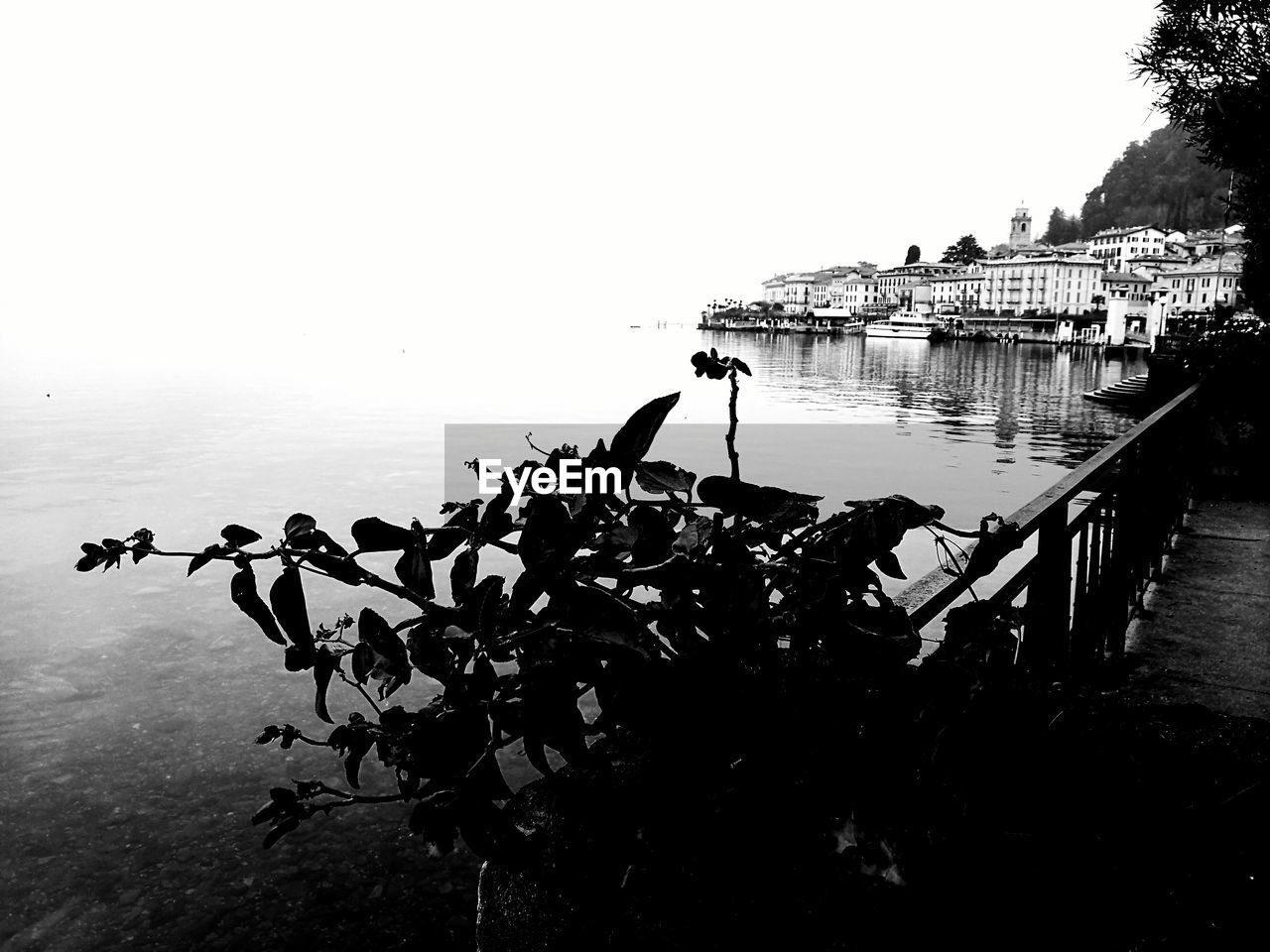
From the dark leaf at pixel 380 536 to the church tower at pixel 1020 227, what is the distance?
20854cm

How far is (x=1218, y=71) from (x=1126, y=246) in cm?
16560

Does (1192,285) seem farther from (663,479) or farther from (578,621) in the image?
(578,621)

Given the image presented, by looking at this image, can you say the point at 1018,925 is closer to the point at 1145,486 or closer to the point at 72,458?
the point at 1145,486

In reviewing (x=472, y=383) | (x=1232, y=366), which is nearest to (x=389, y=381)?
(x=472, y=383)

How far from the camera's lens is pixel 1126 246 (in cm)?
14912

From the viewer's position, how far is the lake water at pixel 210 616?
4438mm

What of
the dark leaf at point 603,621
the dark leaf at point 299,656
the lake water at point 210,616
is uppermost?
the dark leaf at point 603,621

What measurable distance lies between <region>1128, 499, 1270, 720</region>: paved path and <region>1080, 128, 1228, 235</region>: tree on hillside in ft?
516

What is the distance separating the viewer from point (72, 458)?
19.1 m

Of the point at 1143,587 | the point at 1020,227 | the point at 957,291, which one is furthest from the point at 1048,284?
the point at 1143,587

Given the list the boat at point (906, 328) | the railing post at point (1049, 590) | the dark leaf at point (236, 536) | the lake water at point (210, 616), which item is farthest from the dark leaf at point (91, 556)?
the boat at point (906, 328)

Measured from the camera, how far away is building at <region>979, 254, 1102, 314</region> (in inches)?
5773

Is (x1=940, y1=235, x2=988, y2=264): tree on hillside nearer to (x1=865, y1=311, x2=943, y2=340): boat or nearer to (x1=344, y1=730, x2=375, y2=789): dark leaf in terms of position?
(x1=865, y1=311, x2=943, y2=340): boat

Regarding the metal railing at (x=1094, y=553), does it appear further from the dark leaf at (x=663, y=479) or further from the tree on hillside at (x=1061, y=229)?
the tree on hillside at (x=1061, y=229)
